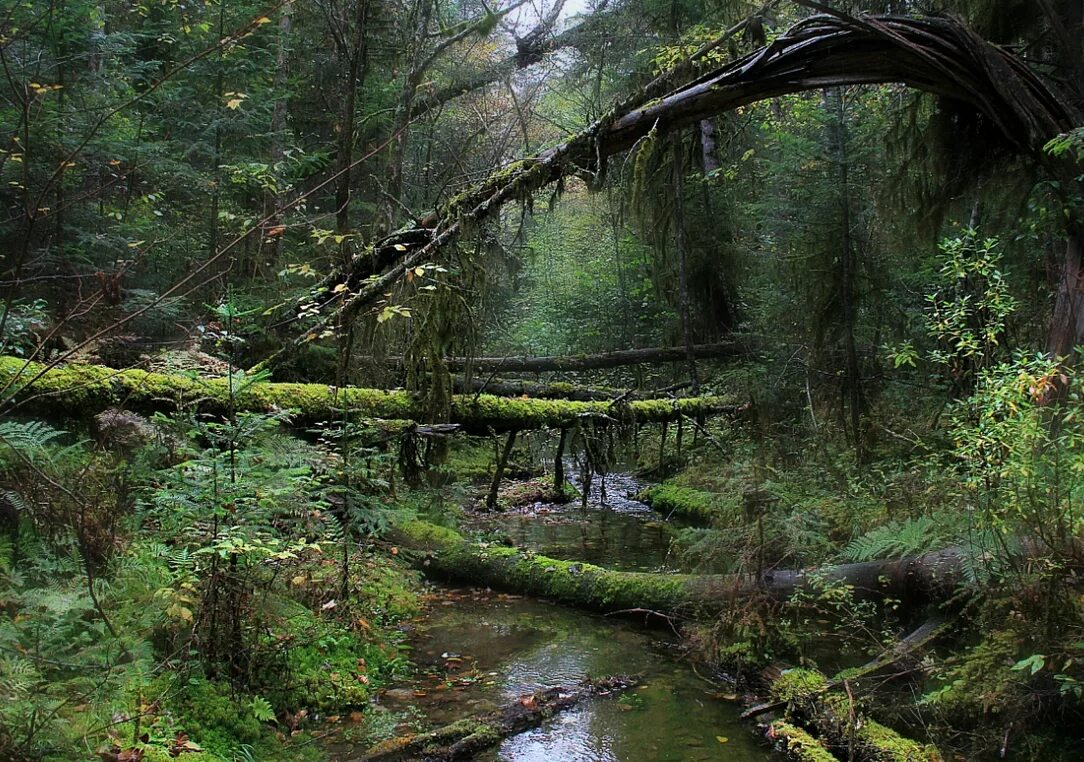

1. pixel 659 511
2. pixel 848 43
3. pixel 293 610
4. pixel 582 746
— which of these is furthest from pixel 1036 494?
pixel 659 511

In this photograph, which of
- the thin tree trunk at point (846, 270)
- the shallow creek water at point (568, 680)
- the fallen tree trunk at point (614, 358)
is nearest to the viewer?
the shallow creek water at point (568, 680)

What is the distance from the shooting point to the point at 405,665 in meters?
5.74

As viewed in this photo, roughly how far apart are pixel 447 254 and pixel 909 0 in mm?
6297

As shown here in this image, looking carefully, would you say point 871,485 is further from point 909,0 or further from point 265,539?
point 265,539

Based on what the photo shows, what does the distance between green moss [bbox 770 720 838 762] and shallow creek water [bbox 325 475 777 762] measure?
0.43ft

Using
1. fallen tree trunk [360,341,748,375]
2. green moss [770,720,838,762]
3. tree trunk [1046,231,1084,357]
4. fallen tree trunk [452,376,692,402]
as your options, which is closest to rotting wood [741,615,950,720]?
green moss [770,720,838,762]

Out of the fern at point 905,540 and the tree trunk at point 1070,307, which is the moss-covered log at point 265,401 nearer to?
the fern at point 905,540

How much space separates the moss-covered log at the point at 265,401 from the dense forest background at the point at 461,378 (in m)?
0.05

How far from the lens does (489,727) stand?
461cm

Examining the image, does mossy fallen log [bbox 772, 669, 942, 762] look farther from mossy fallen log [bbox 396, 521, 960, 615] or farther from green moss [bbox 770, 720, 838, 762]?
mossy fallen log [bbox 396, 521, 960, 615]

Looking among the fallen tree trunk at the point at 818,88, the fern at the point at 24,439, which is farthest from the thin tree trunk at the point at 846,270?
the fern at the point at 24,439

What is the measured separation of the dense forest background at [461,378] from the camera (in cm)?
388

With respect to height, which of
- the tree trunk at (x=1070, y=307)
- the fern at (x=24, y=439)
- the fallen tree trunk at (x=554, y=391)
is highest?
the tree trunk at (x=1070, y=307)

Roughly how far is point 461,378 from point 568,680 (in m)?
6.10
